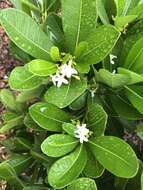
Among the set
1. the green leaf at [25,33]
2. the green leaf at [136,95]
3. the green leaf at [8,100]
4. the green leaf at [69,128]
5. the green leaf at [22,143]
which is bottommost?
the green leaf at [22,143]

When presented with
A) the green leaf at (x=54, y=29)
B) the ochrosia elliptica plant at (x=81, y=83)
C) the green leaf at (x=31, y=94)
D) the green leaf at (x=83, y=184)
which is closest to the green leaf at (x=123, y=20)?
the ochrosia elliptica plant at (x=81, y=83)

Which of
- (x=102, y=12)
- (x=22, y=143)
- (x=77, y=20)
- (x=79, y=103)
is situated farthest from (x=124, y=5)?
(x=22, y=143)

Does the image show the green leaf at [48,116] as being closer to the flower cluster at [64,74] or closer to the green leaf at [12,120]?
the flower cluster at [64,74]

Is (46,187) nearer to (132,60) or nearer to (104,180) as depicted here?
(104,180)

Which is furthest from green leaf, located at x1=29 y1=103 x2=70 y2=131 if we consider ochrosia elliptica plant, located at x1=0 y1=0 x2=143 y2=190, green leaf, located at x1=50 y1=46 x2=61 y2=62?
green leaf, located at x1=50 y1=46 x2=61 y2=62

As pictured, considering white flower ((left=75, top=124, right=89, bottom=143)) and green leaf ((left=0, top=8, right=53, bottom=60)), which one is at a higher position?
green leaf ((left=0, top=8, right=53, bottom=60))

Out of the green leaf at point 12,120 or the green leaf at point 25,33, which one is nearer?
the green leaf at point 25,33

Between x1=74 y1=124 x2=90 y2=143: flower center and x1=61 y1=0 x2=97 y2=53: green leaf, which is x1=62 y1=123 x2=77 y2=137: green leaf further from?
x1=61 y1=0 x2=97 y2=53: green leaf

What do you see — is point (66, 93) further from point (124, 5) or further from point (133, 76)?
point (124, 5)
